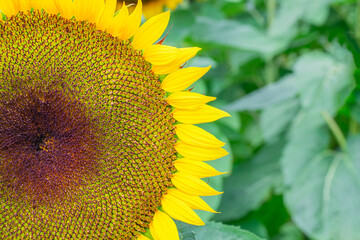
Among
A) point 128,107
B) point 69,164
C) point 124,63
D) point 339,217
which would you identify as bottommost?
point 339,217

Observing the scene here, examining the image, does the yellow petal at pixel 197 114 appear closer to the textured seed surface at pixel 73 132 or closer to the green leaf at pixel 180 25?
the textured seed surface at pixel 73 132

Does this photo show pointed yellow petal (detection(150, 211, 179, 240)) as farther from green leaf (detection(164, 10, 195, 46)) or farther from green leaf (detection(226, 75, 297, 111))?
green leaf (detection(226, 75, 297, 111))

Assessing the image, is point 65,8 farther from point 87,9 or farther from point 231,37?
point 231,37

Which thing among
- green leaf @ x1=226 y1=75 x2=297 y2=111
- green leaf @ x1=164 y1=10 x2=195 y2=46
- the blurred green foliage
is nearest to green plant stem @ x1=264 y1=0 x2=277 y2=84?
the blurred green foliage

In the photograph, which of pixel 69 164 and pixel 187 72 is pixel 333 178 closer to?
pixel 187 72

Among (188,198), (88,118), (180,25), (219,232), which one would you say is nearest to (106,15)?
(88,118)

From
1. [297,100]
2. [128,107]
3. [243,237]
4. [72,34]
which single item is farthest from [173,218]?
[297,100]
